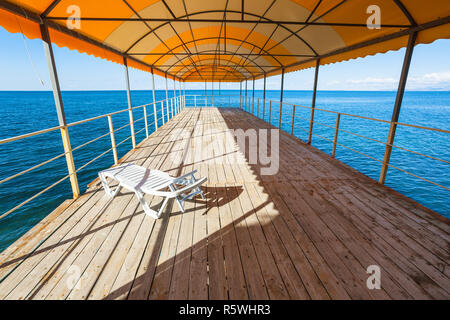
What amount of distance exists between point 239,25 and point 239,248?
538cm

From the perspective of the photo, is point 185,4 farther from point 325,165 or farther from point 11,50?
point 11,50

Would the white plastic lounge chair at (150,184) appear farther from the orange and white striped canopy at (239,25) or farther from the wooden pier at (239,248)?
the orange and white striped canopy at (239,25)

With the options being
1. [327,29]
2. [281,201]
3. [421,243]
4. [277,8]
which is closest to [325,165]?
[281,201]

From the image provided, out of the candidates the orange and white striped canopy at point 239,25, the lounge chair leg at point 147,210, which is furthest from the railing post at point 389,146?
the lounge chair leg at point 147,210

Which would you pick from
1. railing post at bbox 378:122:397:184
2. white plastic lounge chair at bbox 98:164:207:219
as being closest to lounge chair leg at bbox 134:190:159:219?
white plastic lounge chair at bbox 98:164:207:219

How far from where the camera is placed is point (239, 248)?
1.98m

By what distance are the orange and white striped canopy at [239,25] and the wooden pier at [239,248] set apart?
2141mm

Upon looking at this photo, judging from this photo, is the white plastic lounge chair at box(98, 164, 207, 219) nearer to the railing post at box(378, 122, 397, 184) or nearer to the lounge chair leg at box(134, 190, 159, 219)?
the lounge chair leg at box(134, 190, 159, 219)

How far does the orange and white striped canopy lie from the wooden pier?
2.14m

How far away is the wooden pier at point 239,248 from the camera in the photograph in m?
1.58

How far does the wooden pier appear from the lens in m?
1.58

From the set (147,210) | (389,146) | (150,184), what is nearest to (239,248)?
(147,210)

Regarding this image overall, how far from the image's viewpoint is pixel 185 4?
4027 mm

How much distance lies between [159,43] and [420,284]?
669cm
